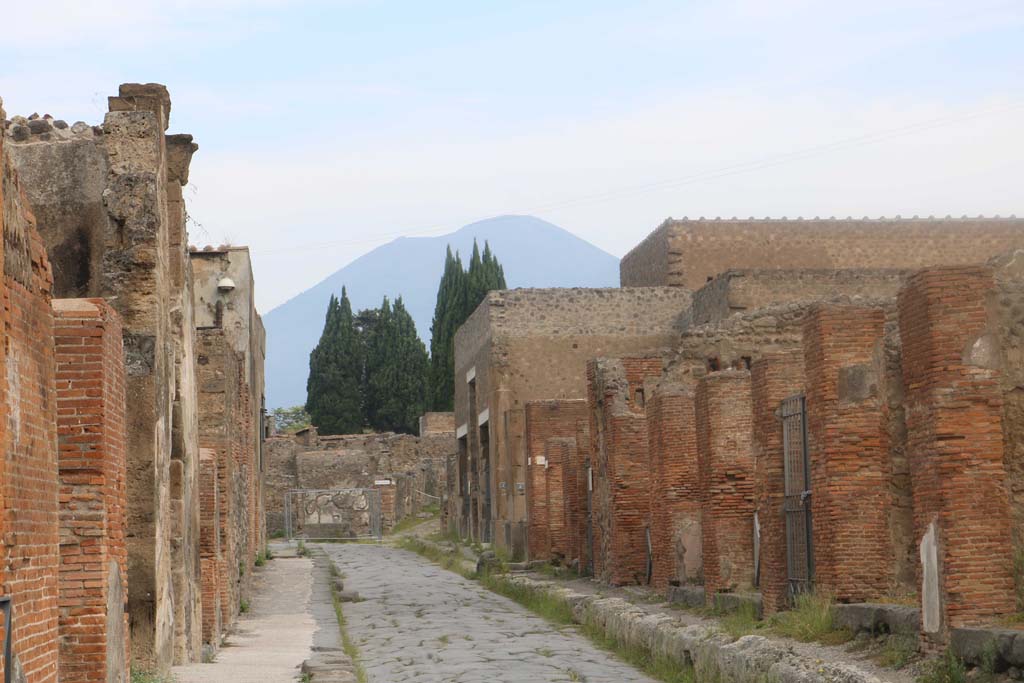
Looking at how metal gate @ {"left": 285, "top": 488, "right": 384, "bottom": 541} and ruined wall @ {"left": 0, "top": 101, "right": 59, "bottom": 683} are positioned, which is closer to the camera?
ruined wall @ {"left": 0, "top": 101, "right": 59, "bottom": 683}

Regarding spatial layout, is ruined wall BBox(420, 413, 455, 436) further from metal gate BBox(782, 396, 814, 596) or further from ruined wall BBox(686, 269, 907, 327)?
metal gate BBox(782, 396, 814, 596)

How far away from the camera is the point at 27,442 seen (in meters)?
6.36

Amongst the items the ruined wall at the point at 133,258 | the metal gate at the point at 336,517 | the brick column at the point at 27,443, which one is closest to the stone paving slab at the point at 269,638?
the ruined wall at the point at 133,258

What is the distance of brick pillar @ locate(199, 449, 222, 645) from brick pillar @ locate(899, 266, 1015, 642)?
647 centimetres

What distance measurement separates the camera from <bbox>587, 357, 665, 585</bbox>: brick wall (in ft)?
65.1

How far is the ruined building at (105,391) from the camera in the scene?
6477 millimetres

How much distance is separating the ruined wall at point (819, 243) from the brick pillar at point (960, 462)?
76.5 ft

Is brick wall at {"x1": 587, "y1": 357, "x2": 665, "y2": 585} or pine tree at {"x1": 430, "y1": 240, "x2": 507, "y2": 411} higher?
pine tree at {"x1": 430, "y1": 240, "x2": 507, "y2": 411}

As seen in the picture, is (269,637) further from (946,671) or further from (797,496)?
(946,671)

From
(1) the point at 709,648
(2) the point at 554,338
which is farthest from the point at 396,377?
(1) the point at 709,648

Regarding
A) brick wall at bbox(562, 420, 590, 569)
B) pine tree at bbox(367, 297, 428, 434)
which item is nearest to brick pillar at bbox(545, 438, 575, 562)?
brick wall at bbox(562, 420, 590, 569)

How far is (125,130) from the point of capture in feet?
35.2

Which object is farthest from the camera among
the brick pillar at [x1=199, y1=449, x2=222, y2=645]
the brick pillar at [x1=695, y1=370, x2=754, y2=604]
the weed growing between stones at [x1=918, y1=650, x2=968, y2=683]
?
the brick pillar at [x1=695, y1=370, x2=754, y2=604]

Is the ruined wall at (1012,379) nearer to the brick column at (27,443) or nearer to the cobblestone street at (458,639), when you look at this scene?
the cobblestone street at (458,639)
